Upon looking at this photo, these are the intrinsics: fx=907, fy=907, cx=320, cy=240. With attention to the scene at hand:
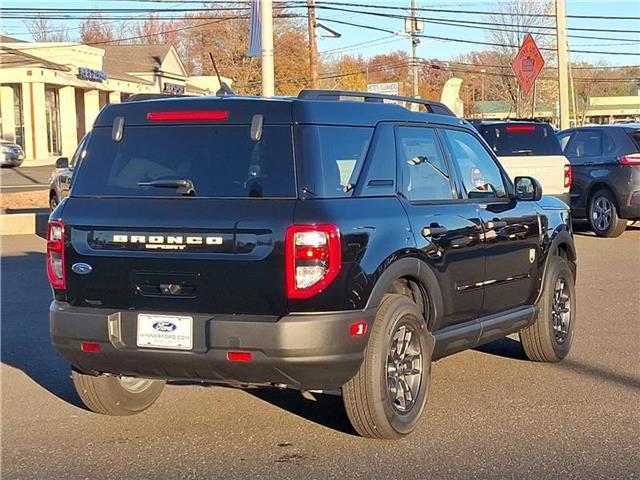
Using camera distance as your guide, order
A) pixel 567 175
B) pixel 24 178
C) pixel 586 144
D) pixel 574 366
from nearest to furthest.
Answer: pixel 574 366, pixel 567 175, pixel 586 144, pixel 24 178

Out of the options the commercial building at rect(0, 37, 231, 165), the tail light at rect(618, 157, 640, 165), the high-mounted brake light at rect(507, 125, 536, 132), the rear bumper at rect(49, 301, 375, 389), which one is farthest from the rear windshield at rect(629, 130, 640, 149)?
the commercial building at rect(0, 37, 231, 165)

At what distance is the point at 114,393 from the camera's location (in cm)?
572

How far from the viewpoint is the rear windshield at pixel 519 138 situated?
1517cm

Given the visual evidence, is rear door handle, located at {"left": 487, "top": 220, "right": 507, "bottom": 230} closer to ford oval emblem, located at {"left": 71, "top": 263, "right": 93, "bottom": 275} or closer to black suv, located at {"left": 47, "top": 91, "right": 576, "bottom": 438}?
black suv, located at {"left": 47, "top": 91, "right": 576, "bottom": 438}

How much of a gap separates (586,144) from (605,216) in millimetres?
1368

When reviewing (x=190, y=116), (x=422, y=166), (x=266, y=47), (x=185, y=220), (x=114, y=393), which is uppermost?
(x=266, y=47)

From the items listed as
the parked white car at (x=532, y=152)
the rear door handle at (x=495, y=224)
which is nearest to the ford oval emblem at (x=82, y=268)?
the rear door handle at (x=495, y=224)

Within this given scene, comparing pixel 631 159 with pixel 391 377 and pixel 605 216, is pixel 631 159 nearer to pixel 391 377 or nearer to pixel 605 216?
pixel 605 216

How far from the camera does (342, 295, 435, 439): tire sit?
502 cm

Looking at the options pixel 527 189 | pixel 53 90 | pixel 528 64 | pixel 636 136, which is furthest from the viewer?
pixel 53 90

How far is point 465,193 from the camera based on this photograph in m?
6.28

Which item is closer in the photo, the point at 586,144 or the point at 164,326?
the point at 164,326

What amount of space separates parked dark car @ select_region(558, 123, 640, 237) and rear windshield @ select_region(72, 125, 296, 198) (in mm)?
11396

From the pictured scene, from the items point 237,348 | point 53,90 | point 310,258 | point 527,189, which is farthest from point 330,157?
point 53,90
